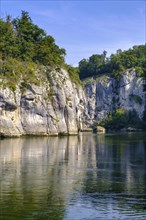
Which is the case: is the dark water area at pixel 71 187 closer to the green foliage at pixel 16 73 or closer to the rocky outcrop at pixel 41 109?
the rocky outcrop at pixel 41 109

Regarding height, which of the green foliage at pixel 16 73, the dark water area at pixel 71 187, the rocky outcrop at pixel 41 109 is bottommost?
the dark water area at pixel 71 187

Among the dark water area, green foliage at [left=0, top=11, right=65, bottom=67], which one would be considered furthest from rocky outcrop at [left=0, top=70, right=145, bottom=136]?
the dark water area

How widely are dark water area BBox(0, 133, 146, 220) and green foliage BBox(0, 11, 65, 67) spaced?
64.3 metres

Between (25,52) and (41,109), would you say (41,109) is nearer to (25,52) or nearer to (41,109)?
(41,109)

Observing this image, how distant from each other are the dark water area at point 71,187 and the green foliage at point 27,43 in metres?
64.3

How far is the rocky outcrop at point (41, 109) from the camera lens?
9825 centimetres

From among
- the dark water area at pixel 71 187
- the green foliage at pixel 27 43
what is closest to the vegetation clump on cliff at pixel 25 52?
the green foliage at pixel 27 43

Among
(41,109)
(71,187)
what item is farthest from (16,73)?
(71,187)

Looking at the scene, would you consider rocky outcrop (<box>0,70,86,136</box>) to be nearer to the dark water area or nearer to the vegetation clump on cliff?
the vegetation clump on cliff

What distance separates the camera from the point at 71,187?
33.6 m

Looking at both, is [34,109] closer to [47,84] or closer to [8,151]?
[47,84]

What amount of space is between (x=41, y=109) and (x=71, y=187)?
74.5 meters

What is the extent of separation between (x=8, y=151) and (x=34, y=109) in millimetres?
45268

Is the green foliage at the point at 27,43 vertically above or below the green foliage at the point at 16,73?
above
